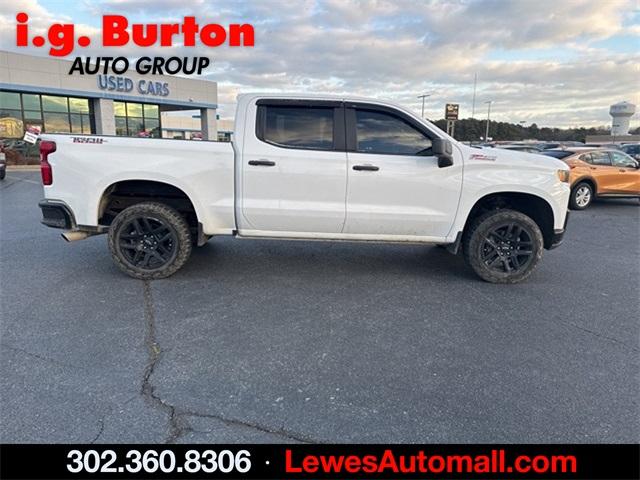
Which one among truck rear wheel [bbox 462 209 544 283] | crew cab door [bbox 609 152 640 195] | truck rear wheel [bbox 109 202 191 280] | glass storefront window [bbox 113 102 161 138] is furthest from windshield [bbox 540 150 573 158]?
glass storefront window [bbox 113 102 161 138]

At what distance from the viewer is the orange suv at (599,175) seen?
10836mm

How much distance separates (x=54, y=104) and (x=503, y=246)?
92.9 ft

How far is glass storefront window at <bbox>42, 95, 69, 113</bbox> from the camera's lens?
24797 millimetres

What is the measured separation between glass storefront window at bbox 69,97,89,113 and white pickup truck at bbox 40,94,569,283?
25.6 m

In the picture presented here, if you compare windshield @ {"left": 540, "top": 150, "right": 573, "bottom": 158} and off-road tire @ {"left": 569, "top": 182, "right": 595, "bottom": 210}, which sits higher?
windshield @ {"left": 540, "top": 150, "right": 573, "bottom": 158}

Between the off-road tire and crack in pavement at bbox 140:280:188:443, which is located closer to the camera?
crack in pavement at bbox 140:280:188:443

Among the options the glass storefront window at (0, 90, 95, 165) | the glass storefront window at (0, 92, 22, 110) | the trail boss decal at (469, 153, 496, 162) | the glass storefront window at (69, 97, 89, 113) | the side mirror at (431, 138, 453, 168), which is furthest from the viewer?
the glass storefront window at (69, 97, 89, 113)

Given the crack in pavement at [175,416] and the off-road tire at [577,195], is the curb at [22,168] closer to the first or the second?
the crack in pavement at [175,416]

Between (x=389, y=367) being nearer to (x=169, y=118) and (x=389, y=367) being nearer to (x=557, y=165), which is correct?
(x=557, y=165)

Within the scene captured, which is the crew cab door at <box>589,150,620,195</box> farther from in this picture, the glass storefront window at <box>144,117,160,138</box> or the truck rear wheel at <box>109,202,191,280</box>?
the glass storefront window at <box>144,117,160,138</box>

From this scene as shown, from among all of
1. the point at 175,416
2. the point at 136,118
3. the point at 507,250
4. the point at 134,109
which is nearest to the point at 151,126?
the point at 136,118

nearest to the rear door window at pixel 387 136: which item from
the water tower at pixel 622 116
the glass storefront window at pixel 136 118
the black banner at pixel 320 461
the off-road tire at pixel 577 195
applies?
the black banner at pixel 320 461

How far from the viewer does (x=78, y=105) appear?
2620 cm

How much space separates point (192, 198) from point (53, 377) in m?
2.26
